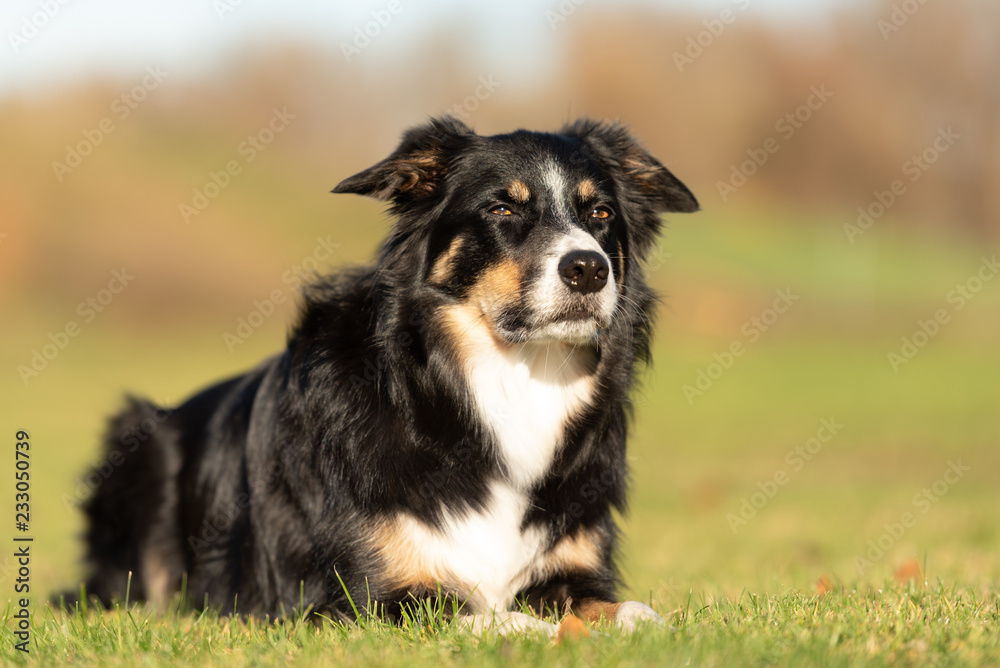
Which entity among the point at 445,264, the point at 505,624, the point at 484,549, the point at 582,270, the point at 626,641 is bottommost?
the point at 484,549

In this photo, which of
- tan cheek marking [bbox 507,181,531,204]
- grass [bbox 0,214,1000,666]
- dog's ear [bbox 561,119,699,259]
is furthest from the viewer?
dog's ear [bbox 561,119,699,259]

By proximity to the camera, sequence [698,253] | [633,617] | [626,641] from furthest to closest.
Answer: [698,253] → [633,617] → [626,641]

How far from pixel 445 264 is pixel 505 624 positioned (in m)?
1.58

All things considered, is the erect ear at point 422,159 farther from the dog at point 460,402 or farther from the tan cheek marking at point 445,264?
the tan cheek marking at point 445,264

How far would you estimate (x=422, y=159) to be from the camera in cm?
430

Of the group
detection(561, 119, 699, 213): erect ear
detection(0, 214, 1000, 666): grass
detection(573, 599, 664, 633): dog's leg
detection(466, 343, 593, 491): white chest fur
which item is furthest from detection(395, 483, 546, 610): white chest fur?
detection(561, 119, 699, 213): erect ear

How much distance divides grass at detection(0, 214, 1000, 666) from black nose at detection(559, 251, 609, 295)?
79 cm

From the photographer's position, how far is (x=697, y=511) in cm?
919

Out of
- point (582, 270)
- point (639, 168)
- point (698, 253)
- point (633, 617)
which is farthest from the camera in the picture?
point (698, 253)

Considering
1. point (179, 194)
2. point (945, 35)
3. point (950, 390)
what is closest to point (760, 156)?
point (945, 35)

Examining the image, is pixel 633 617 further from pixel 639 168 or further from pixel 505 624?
pixel 639 168

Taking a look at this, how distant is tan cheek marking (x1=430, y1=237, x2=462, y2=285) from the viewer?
4.13m

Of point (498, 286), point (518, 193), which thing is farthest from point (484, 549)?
point (518, 193)

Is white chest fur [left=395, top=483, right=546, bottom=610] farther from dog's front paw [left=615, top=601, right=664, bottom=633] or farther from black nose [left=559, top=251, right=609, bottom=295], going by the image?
black nose [left=559, top=251, right=609, bottom=295]
